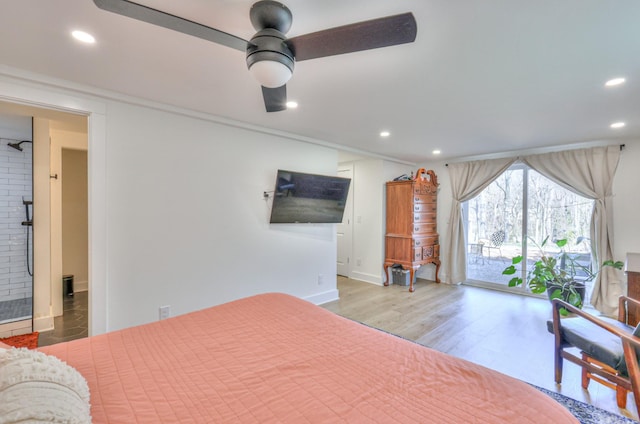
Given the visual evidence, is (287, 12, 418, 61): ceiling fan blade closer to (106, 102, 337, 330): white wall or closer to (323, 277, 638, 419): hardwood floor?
(106, 102, 337, 330): white wall

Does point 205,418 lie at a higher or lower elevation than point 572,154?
lower

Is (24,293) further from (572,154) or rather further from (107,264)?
(572,154)

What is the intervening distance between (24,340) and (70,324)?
1.37ft

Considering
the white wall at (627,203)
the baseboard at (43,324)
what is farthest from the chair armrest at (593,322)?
the baseboard at (43,324)

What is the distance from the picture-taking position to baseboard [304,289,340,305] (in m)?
3.90

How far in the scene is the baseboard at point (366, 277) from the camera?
16.6 feet

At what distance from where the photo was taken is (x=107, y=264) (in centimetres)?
236

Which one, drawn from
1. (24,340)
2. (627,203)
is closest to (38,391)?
(24,340)

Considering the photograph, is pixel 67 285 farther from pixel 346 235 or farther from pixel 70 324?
pixel 346 235

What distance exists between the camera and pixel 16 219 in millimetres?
2920

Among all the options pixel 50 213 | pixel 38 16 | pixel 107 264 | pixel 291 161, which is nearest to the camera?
pixel 38 16

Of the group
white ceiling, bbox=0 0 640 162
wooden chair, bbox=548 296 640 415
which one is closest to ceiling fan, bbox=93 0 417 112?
white ceiling, bbox=0 0 640 162

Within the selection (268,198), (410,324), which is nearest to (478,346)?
(410,324)

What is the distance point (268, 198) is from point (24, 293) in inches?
109
